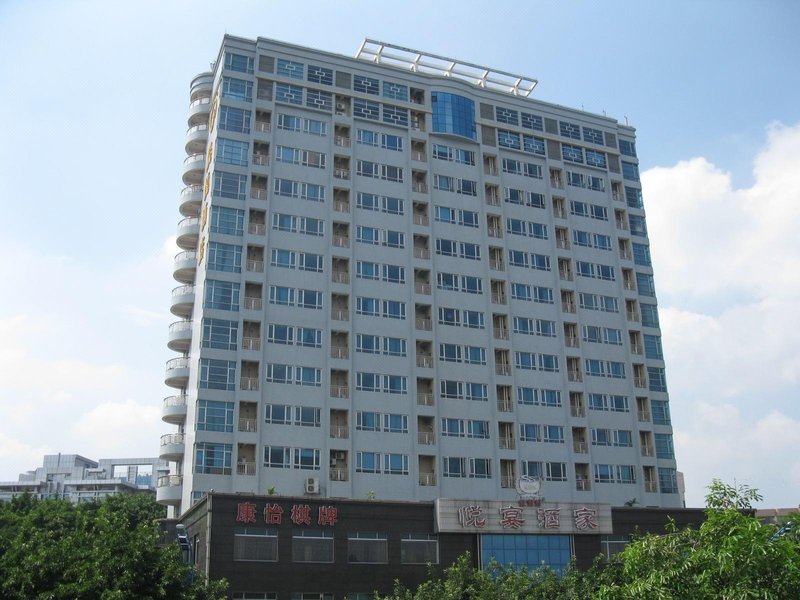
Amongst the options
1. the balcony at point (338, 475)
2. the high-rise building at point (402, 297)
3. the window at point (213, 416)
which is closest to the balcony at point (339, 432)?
the high-rise building at point (402, 297)

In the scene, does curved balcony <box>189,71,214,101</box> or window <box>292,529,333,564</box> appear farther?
curved balcony <box>189,71,214,101</box>

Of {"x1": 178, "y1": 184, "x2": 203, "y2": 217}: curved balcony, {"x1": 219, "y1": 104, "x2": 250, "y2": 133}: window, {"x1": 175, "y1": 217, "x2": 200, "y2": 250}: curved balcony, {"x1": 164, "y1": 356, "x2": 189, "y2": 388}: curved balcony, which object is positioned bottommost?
{"x1": 164, "y1": 356, "x2": 189, "y2": 388}: curved balcony

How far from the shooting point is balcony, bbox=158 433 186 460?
62156mm

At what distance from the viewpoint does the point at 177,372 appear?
64.4 metres

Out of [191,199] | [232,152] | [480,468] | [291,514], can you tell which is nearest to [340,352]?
[480,468]

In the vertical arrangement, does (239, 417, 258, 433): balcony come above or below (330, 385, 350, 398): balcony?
below

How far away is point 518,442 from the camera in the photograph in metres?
66.2

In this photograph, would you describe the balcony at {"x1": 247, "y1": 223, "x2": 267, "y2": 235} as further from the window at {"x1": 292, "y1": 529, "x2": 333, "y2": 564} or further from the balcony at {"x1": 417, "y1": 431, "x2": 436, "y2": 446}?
the window at {"x1": 292, "y1": 529, "x2": 333, "y2": 564}

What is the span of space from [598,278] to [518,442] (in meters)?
17.2

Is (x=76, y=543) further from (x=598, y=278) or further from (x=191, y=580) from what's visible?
(x=598, y=278)

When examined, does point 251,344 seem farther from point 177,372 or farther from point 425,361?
point 425,361

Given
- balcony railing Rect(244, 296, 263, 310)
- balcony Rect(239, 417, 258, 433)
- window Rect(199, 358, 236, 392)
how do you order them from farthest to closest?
balcony railing Rect(244, 296, 263, 310) < window Rect(199, 358, 236, 392) < balcony Rect(239, 417, 258, 433)

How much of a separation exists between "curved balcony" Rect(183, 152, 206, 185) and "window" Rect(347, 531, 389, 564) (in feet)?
114

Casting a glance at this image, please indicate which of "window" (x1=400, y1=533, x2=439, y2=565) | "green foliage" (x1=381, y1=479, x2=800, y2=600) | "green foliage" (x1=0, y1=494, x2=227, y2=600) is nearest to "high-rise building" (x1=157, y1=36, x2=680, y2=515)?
"window" (x1=400, y1=533, x2=439, y2=565)
